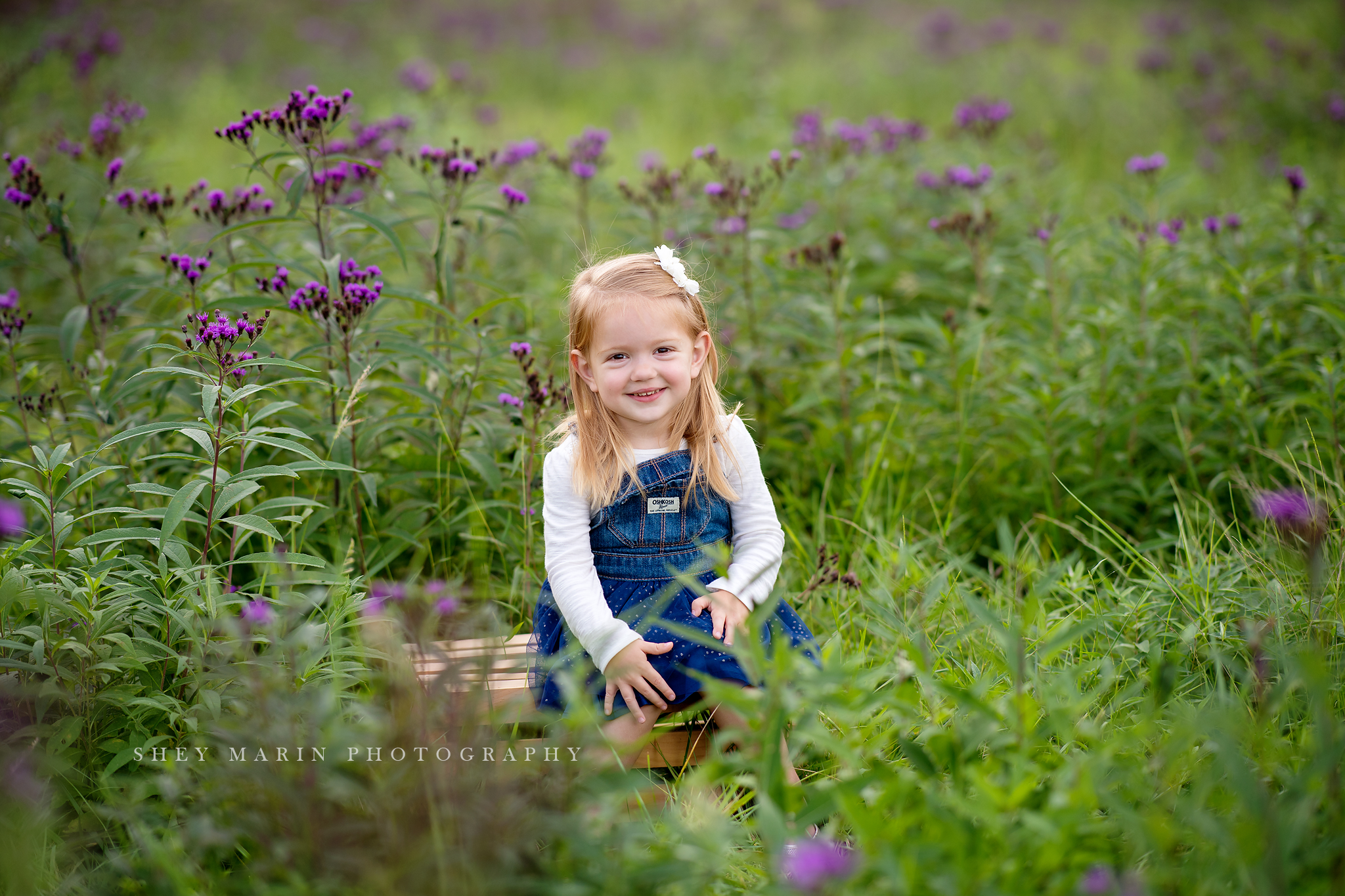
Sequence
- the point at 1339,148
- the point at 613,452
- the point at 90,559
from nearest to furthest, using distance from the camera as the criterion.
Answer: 1. the point at 90,559
2. the point at 613,452
3. the point at 1339,148

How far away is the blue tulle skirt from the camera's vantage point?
2.25m

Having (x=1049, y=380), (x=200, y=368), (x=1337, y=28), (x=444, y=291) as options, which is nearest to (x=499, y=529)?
(x=444, y=291)

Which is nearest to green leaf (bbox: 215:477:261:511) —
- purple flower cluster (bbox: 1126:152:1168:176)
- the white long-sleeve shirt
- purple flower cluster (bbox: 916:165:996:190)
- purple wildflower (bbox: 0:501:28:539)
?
purple wildflower (bbox: 0:501:28:539)

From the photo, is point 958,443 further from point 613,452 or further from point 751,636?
point 751,636

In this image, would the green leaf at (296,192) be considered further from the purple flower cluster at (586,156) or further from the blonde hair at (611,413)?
the purple flower cluster at (586,156)

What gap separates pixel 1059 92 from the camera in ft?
29.5

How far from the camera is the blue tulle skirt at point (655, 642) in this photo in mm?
2254

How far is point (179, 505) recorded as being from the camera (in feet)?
6.80

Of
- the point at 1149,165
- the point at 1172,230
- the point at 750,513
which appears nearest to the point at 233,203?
the point at 750,513

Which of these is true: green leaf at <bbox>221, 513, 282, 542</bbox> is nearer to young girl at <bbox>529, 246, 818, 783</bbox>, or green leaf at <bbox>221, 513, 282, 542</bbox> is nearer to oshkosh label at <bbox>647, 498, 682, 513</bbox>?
young girl at <bbox>529, 246, 818, 783</bbox>

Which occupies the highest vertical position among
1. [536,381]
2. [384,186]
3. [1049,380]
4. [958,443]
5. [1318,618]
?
[384,186]

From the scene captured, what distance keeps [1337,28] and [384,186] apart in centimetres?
996

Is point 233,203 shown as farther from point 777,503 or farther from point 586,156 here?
point 777,503

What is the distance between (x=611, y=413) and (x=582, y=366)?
15 centimetres
